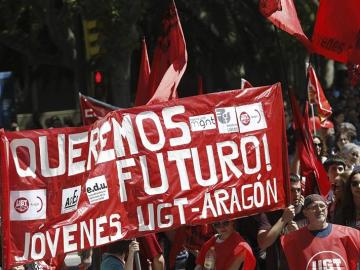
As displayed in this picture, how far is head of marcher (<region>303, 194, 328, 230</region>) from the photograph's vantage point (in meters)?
7.15

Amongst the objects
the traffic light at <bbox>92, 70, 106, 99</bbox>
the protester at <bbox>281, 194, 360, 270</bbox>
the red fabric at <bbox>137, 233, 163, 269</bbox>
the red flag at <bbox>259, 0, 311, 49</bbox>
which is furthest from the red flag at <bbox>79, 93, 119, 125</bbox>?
the traffic light at <bbox>92, 70, 106, 99</bbox>

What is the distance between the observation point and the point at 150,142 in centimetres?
709

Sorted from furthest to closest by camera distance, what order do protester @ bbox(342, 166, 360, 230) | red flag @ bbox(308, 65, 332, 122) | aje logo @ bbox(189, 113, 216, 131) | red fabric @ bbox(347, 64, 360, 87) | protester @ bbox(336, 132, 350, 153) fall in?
red flag @ bbox(308, 65, 332, 122) < protester @ bbox(336, 132, 350, 153) < red fabric @ bbox(347, 64, 360, 87) < protester @ bbox(342, 166, 360, 230) < aje logo @ bbox(189, 113, 216, 131)

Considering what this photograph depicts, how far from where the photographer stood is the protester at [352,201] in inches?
313

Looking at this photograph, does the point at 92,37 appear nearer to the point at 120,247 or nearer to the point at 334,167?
the point at 334,167

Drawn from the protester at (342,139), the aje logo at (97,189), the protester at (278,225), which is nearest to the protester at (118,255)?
the aje logo at (97,189)

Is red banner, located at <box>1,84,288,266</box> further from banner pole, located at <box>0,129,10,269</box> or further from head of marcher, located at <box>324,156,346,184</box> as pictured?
head of marcher, located at <box>324,156,346,184</box>

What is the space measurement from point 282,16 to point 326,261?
2.48 m

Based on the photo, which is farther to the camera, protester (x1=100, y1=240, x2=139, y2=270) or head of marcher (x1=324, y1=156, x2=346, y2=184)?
head of marcher (x1=324, y1=156, x2=346, y2=184)

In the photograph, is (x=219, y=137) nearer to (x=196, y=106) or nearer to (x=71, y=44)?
(x=196, y=106)

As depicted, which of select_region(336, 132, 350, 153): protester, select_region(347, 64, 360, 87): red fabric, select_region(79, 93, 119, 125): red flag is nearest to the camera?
select_region(79, 93, 119, 125): red flag

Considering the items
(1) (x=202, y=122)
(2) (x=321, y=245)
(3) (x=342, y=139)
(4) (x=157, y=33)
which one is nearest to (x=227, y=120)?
(1) (x=202, y=122)

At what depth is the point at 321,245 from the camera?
281 inches

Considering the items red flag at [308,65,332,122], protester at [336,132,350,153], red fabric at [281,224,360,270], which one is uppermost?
red flag at [308,65,332,122]
